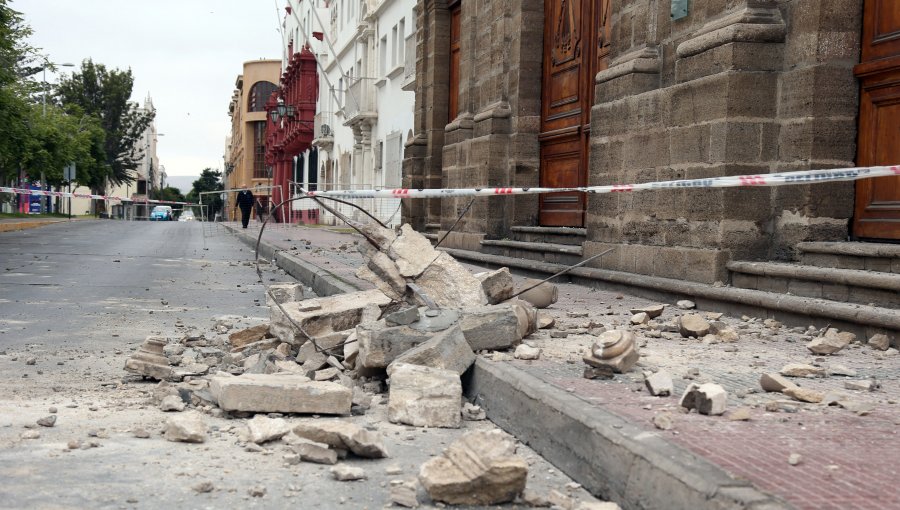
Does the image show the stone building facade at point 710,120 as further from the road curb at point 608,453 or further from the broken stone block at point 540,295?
the road curb at point 608,453

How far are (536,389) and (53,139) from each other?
48.2 m

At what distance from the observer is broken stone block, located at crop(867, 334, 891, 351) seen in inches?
225

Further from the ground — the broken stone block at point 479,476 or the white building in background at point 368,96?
the white building in background at point 368,96

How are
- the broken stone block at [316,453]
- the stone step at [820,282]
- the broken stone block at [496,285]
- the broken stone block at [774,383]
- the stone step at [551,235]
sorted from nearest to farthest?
1. the broken stone block at [316,453]
2. the broken stone block at [774,383]
3. the stone step at [820,282]
4. the broken stone block at [496,285]
5. the stone step at [551,235]

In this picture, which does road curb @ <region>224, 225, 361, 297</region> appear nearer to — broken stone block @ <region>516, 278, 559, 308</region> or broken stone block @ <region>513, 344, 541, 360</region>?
broken stone block @ <region>516, 278, 559, 308</region>

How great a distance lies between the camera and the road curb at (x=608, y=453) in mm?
2828

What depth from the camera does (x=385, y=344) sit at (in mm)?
5230

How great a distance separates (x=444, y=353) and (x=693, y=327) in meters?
2.08

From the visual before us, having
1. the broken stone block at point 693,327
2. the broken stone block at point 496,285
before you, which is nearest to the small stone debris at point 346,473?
the broken stone block at point 693,327

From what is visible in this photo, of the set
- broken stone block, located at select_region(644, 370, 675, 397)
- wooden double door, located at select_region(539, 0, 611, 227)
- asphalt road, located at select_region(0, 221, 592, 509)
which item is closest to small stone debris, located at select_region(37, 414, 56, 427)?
asphalt road, located at select_region(0, 221, 592, 509)

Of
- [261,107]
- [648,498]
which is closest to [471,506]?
[648,498]

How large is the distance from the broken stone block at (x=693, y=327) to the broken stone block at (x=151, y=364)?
3279mm

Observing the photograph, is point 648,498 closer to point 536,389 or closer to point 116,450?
point 536,389

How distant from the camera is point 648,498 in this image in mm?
3104
